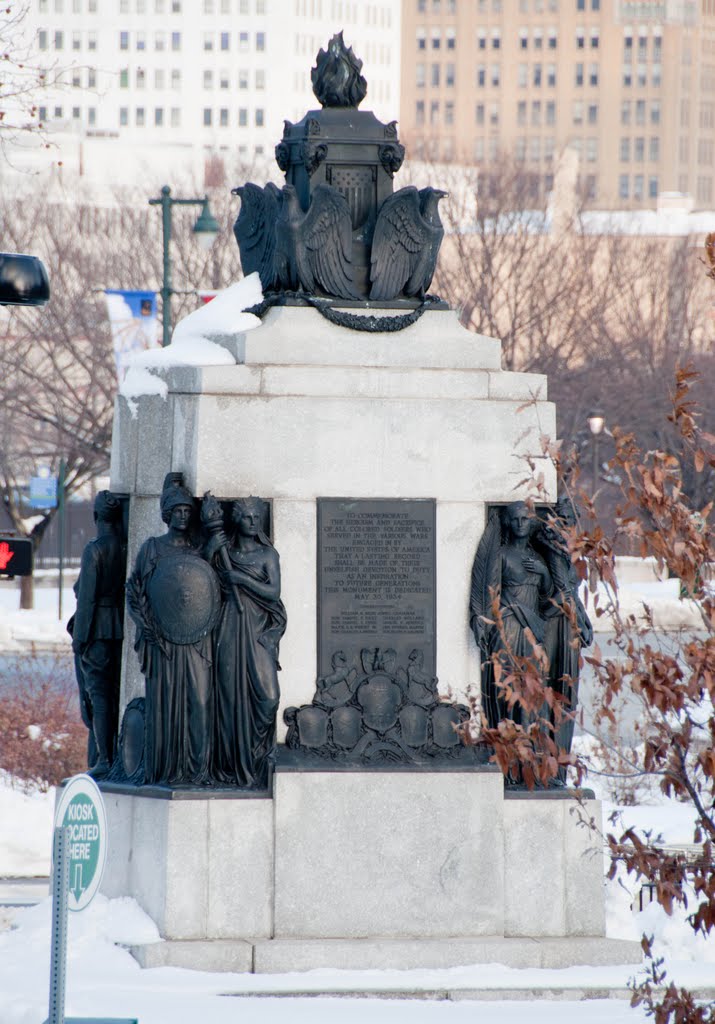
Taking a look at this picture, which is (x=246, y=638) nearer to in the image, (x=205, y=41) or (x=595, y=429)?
(x=595, y=429)

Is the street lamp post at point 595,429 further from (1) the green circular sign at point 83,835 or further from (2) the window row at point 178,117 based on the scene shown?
(2) the window row at point 178,117

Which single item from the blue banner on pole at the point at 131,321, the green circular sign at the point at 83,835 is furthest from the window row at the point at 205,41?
the green circular sign at the point at 83,835

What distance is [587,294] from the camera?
52.5 metres

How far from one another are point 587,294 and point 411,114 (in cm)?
14833

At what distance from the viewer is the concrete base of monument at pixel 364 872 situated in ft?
36.4

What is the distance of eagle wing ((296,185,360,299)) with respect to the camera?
11891 mm

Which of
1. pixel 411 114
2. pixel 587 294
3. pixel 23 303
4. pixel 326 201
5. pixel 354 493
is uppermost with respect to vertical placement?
pixel 411 114

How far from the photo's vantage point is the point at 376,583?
457 inches

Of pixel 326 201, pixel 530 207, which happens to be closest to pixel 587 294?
pixel 530 207

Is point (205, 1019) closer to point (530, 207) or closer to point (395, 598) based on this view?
point (395, 598)

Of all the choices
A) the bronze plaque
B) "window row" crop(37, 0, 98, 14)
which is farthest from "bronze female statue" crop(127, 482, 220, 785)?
"window row" crop(37, 0, 98, 14)

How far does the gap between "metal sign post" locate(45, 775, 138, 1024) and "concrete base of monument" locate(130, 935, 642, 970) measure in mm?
2739

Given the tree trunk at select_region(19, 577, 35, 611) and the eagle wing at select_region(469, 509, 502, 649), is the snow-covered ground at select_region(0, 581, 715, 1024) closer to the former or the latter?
the eagle wing at select_region(469, 509, 502, 649)

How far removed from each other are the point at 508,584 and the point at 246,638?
4.76 ft
